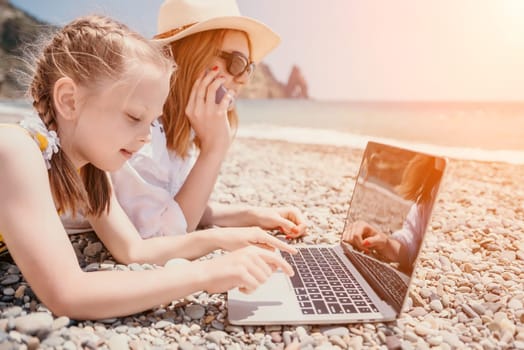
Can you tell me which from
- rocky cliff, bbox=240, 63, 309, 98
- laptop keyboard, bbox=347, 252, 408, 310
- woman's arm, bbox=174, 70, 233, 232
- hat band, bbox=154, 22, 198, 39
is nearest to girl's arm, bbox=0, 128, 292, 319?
laptop keyboard, bbox=347, 252, 408, 310

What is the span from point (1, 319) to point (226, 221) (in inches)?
75.6

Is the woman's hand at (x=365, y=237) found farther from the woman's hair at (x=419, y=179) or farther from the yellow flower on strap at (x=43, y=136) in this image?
the yellow flower on strap at (x=43, y=136)

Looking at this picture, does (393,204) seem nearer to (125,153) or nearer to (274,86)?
(125,153)

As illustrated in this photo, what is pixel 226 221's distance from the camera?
3.58m

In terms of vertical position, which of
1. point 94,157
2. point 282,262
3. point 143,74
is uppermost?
point 143,74

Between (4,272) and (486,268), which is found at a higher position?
(486,268)

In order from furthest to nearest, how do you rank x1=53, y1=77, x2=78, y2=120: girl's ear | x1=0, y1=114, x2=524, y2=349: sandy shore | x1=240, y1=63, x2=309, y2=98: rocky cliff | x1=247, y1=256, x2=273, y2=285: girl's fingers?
x1=240, y1=63, x2=309, y2=98: rocky cliff < x1=53, y1=77, x2=78, y2=120: girl's ear < x1=247, y1=256, x2=273, y2=285: girl's fingers < x1=0, y1=114, x2=524, y2=349: sandy shore

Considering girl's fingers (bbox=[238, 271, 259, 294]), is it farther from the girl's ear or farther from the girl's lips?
the girl's ear

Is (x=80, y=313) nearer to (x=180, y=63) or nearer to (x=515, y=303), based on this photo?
(x=180, y=63)

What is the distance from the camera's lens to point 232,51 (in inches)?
125

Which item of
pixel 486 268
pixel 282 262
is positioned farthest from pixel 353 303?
pixel 486 268

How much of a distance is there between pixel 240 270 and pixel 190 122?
1578mm

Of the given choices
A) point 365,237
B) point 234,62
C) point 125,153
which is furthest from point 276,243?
point 234,62

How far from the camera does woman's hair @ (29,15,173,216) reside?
6.82 feet
